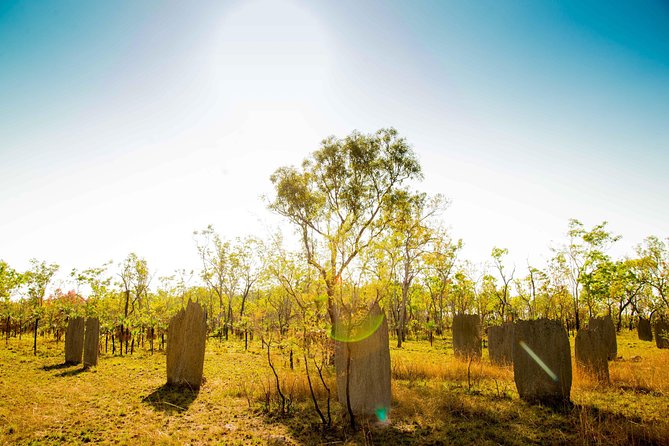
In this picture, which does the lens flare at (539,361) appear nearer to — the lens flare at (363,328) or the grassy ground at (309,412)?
the grassy ground at (309,412)

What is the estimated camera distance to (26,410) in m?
7.48

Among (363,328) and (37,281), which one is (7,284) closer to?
(37,281)

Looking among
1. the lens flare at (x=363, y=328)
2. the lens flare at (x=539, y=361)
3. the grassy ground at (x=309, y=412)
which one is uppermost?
the lens flare at (x=363, y=328)

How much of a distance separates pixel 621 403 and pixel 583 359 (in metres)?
2.67

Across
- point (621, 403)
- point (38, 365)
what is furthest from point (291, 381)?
point (38, 365)

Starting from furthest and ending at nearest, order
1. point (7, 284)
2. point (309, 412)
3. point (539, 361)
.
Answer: point (7, 284) → point (539, 361) → point (309, 412)

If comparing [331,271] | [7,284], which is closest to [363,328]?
[331,271]

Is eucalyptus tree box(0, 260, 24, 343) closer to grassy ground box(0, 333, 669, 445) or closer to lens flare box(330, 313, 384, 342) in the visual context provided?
grassy ground box(0, 333, 669, 445)

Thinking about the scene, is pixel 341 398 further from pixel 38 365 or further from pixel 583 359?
pixel 38 365

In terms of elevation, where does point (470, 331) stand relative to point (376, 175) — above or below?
below

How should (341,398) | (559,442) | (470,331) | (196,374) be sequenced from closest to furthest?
(559,442), (341,398), (196,374), (470,331)

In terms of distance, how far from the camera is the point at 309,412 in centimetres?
766

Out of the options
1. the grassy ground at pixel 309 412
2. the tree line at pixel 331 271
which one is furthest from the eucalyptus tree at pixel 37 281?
the grassy ground at pixel 309 412

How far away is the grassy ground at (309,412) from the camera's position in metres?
5.98
